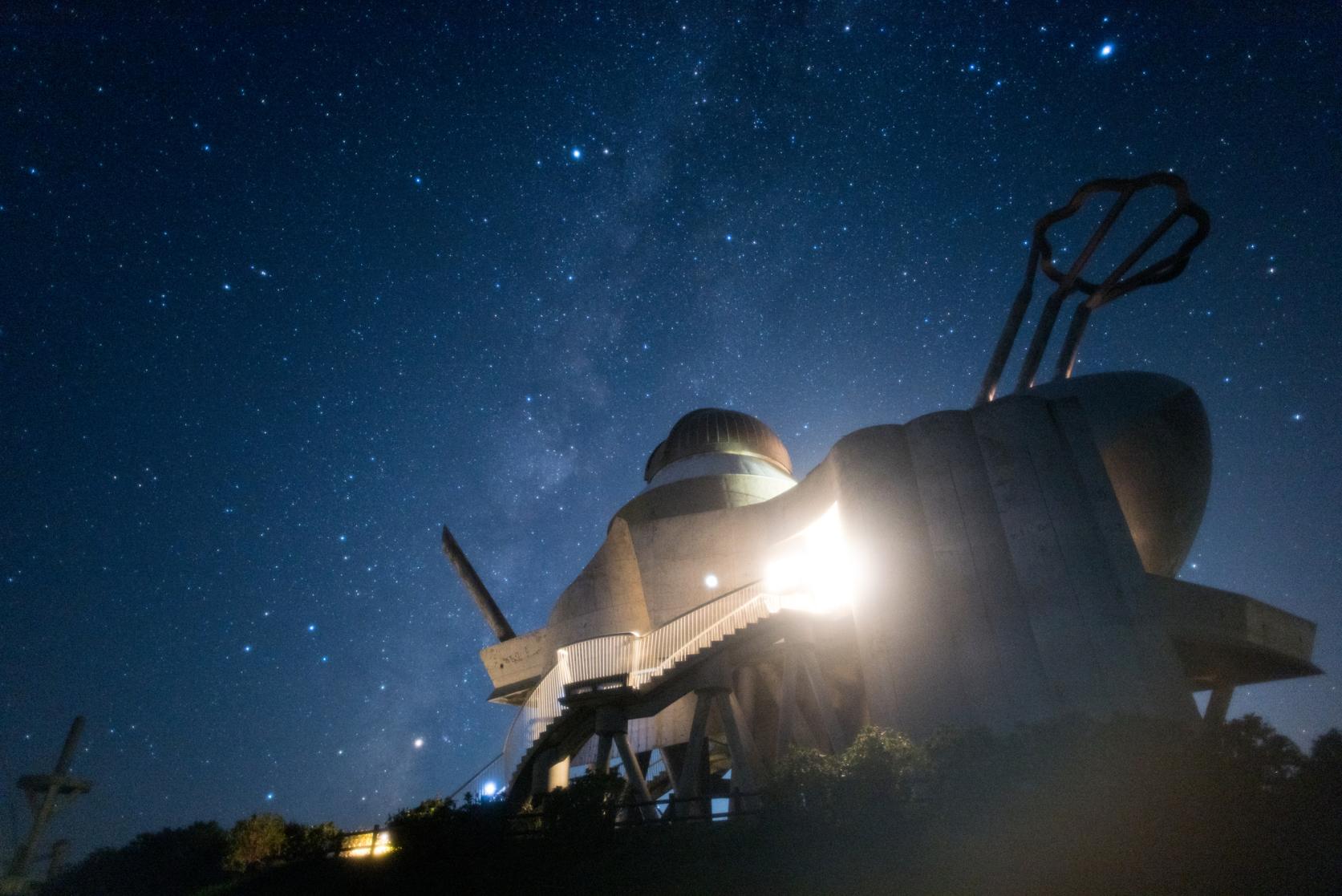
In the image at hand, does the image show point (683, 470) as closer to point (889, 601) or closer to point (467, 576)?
point (467, 576)

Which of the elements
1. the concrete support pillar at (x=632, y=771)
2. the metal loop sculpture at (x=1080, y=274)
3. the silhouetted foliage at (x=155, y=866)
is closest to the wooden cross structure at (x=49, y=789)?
the silhouetted foliage at (x=155, y=866)

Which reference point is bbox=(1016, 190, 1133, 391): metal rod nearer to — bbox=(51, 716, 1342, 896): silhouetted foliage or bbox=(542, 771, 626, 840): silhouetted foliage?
bbox=(51, 716, 1342, 896): silhouetted foliage

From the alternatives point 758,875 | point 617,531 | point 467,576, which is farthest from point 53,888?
point 758,875

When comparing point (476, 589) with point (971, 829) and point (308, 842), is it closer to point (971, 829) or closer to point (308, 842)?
point (308, 842)

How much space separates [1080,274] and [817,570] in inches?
605

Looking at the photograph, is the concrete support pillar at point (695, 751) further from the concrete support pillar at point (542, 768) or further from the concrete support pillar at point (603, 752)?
the concrete support pillar at point (542, 768)

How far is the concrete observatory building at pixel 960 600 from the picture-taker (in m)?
17.8

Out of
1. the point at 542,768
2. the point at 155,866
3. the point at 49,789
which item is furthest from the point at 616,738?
the point at 49,789

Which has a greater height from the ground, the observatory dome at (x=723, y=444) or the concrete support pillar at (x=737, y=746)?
the observatory dome at (x=723, y=444)

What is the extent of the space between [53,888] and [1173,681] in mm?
42369

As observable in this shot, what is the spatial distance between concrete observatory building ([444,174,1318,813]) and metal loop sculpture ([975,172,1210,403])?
0.26ft

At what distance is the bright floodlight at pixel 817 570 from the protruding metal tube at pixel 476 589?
57.6ft

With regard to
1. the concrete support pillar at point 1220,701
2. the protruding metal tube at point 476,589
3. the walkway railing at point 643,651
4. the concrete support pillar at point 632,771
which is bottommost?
the concrete support pillar at point 632,771

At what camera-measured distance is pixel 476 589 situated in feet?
128
